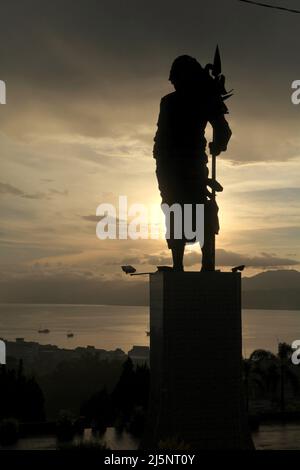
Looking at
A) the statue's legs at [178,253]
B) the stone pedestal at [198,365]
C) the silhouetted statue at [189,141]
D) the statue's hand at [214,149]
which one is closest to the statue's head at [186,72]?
the silhouetted statue at [189,141]

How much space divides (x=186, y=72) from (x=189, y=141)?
48.2 inches

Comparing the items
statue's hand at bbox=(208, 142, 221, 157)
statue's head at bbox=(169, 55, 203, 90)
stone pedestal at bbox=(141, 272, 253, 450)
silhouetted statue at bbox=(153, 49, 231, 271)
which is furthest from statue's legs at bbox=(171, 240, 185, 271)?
statue's head at bbox=(169, 55, 203, 90)

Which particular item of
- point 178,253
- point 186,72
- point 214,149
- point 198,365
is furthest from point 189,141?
point 198,365

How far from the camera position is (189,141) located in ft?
37.3

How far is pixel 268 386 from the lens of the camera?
24.6 meters

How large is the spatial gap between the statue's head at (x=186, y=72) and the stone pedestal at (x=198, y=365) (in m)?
3.40

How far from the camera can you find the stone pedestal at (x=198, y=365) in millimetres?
10375

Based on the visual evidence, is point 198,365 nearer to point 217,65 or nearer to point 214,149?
point 214,149

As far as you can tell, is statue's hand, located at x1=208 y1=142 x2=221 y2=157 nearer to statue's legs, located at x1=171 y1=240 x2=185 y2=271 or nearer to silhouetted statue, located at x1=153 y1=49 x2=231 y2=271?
silhouetted statue, located at x1=153 y1=49 x2=231 y2=271

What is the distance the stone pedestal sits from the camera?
1038 centimetres

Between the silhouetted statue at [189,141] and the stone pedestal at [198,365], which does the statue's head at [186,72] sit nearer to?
the silhouetted statue at [189,141]

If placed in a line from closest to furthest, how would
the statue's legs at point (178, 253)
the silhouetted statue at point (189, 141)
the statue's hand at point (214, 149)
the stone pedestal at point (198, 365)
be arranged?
the stone pedestal at point (198, 365), the statue's legs at point (178, 253), the silhouetted statue at point (189, 141), the statue's hand at point (214, 149)

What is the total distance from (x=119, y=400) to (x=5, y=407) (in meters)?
3.88
